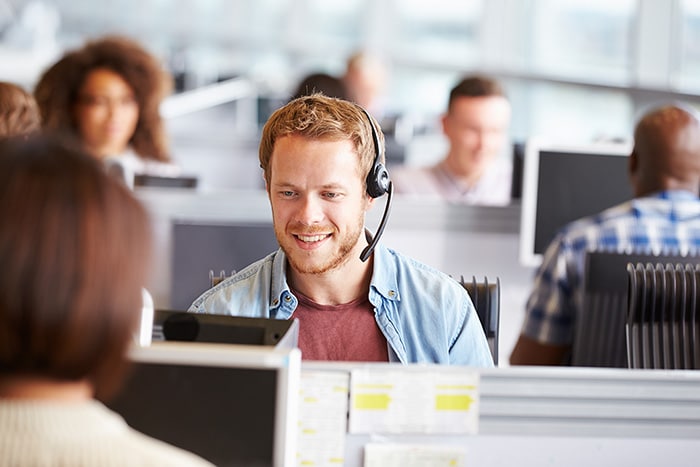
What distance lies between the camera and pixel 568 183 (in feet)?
9.87

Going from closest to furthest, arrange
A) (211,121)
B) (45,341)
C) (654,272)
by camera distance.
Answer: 1. (45,341)
2. (654,272)
3. (211,121)

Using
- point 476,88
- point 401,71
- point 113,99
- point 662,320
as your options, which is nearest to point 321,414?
point 662,320

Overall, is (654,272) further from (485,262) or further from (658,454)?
(485,262)

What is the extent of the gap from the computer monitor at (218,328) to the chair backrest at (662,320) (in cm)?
75

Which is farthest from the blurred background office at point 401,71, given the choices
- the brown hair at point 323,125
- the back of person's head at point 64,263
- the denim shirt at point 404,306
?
the back of person's head at point 64,263

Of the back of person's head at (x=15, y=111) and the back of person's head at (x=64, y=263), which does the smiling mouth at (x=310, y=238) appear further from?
the back of person's head at (x=15, y=111)

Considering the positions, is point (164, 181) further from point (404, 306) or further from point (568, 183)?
point (404, 306)

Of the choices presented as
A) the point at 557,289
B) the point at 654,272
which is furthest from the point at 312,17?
the point at 654,272

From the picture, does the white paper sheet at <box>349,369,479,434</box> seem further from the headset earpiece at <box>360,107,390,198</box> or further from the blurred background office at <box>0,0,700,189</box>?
the blurred background office at <box>0,0,700,189</box>

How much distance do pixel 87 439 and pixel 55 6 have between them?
9.36 metres

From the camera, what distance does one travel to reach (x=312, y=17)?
10.1 metres

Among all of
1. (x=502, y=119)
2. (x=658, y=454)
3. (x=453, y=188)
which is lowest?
(x=658, y=454)

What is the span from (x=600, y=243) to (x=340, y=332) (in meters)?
1.16

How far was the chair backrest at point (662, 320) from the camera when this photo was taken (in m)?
1.63
